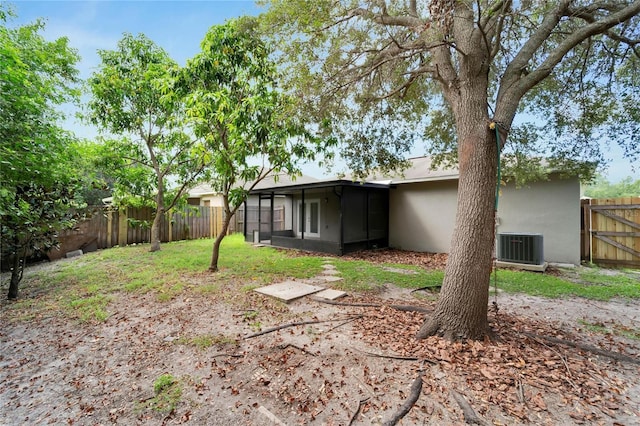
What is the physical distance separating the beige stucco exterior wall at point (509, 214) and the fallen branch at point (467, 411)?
727 cm

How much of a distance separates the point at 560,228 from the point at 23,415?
10.8 metres

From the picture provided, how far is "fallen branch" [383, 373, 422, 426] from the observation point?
194 centimetres

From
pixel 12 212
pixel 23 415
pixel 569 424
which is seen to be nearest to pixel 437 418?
pixel 569 424

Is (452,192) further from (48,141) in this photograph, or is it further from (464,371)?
(48,141)

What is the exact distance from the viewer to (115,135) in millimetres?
9484

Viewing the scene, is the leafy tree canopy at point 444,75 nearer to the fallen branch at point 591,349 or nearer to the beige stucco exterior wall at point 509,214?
the beige stucco exterior wall at point 509,214

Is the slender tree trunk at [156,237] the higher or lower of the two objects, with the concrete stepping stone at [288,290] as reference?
higher

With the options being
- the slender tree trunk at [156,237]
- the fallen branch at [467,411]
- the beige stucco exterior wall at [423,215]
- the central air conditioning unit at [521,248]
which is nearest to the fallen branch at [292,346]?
the fallen branch at [467,411]

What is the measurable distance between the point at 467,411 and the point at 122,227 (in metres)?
12.5

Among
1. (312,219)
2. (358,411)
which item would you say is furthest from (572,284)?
(312,219)

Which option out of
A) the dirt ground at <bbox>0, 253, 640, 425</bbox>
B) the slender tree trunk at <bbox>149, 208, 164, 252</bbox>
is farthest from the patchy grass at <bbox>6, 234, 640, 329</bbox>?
the slender tree trunk at <bbox>149, 208, 164, 252</bbox>

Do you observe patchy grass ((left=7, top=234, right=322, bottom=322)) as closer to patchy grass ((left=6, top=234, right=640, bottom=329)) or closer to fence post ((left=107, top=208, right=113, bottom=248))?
patchy grass ((left=6, top=234, right=640, bottom=329))

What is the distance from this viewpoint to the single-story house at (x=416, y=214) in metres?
7.80

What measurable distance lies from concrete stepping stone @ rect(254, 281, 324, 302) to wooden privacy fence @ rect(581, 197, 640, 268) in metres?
8.04
